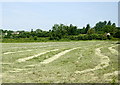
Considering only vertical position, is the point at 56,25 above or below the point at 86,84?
above

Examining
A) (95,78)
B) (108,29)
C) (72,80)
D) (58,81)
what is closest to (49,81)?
(58,81)

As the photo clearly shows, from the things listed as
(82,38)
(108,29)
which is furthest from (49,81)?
(108,29)

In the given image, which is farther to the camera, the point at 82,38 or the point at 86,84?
the point at 82,38

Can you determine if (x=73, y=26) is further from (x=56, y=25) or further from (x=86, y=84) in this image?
(x=86, y=84)

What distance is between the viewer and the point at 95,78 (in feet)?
30.3

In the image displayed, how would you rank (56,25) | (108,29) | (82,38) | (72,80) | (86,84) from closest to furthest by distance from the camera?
(86,84) → (72,80) → (82,38) → (108,29) → (56,25)

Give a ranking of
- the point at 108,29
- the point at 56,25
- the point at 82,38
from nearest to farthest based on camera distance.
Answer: the point at 82,38
the point at 108,29
the point at 56,25

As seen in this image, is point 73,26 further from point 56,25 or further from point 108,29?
point 108,29

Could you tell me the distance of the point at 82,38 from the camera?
3017 inches

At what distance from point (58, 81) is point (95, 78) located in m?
1.91

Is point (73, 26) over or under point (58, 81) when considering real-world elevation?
over

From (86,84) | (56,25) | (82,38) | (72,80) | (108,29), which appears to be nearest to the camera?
(86,84)

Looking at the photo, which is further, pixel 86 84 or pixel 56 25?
pixel 56 25

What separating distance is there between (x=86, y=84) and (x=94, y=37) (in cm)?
7071
